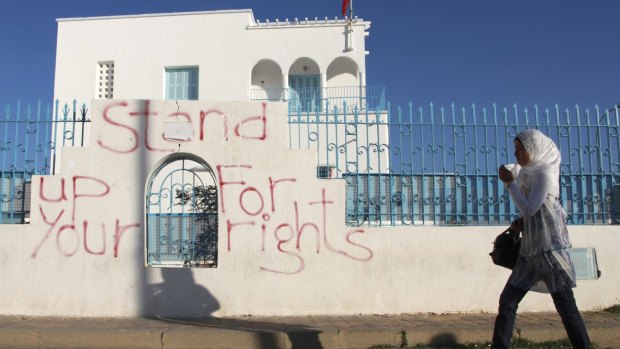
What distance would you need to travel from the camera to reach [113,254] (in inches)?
247

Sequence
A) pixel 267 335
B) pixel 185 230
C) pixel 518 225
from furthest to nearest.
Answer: pixel 185 230 → pixel 267 335 → pixel 518 225

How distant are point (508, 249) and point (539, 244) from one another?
261 mm

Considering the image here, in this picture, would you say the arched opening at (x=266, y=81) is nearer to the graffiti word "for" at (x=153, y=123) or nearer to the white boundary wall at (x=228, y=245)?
the graffiti word "for" at (x=153, y=123)

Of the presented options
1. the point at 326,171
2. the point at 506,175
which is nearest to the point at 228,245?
the point at 326,171

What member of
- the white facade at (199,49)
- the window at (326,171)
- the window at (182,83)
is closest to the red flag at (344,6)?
the white facade at (199,49)

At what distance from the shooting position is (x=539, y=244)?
151 inches

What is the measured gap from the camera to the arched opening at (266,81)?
68.0 ft

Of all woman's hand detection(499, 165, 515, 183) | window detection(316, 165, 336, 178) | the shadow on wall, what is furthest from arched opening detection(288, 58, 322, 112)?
woman's hand detection(499, 165, 515, 183)

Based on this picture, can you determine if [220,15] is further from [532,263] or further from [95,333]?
[532,263]

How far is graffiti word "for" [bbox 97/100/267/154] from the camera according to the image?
20.9ft

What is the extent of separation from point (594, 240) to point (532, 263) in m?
3.35

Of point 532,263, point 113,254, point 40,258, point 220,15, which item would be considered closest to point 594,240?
point 532,263

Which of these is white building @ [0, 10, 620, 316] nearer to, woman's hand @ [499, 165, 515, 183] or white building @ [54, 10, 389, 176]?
woman's hand @ [499, 165, 515, 183]

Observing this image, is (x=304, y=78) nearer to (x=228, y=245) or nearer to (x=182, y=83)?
(x=182, y=83)
